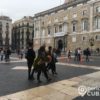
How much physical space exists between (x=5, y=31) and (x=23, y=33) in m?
6.94

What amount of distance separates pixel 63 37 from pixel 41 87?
5148cm

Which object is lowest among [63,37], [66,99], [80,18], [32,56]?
[66,99]

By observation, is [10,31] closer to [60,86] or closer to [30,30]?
[30,30]

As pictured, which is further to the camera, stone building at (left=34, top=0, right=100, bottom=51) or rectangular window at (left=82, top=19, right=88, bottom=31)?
rectangular window at (left=82, top=19, right=88, bottom=31)

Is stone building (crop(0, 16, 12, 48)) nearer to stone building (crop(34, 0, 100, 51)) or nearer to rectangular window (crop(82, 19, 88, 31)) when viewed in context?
stone building (crop(34, 0, 100, 51))

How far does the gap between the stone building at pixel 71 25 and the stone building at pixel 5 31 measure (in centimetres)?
2061

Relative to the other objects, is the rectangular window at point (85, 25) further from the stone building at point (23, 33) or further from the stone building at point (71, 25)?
the stone building at point (23, 33)

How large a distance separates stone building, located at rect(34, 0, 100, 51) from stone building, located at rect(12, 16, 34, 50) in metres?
18.0

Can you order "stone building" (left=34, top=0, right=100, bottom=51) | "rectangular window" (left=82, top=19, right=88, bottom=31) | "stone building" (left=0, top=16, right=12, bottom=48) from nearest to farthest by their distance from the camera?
"stone building" (left=34, top=0, right=100, bottom=51) < "rectangular window" (left=82, top=19, right=88, bottom=31) < "stone building" (left=0, top=16, right=12, bottom=48)

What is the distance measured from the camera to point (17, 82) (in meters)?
10.8

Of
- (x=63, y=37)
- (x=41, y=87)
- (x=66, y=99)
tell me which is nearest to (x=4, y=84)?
(x=41, y=87)

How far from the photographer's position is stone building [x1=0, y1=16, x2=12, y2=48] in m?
89.6

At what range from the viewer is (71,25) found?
5800 centimetres

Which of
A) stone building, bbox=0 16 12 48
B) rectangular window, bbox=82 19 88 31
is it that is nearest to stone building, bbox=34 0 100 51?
rectangular window, bbox=82 19 88 31
